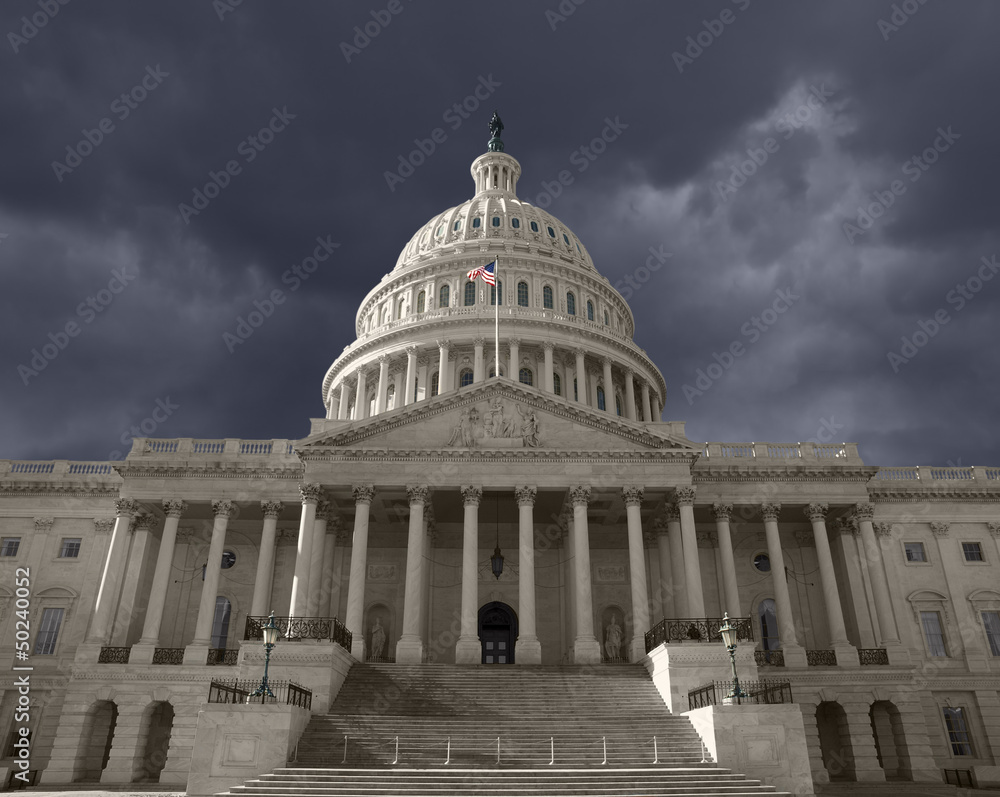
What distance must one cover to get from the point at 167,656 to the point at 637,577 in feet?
73.7

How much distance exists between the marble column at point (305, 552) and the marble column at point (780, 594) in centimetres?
2280

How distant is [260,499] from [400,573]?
28.4 ft

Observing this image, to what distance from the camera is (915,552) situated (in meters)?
42.6

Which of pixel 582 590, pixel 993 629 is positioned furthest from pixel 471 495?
pixel 993 629

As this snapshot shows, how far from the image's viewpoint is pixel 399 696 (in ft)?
95.0

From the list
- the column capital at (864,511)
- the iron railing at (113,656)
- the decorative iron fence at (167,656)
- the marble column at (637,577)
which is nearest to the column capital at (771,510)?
the column capital at (864,511)

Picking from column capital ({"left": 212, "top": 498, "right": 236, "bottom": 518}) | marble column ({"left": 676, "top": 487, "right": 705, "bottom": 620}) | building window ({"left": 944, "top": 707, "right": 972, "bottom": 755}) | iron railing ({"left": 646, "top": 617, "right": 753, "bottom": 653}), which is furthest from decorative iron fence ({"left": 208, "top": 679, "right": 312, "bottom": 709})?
building window ({"left": 944, "top": 707, "right": 972, "bottom": 755})

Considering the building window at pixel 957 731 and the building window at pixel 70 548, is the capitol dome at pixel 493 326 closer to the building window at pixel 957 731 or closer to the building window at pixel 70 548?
the building window at pixel 70 548

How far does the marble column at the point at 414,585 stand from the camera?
3291 cm

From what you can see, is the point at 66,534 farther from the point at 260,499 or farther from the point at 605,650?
the point at 605,650

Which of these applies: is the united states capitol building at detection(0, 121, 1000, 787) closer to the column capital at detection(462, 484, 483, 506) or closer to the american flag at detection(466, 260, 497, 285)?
the column capital at detection(462, 484, 483, 506)

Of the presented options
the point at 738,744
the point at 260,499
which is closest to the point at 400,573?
the point at 260,499

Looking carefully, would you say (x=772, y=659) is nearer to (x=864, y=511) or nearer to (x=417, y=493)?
(x=864, y=511)

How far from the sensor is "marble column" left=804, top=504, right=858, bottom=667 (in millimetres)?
37013
